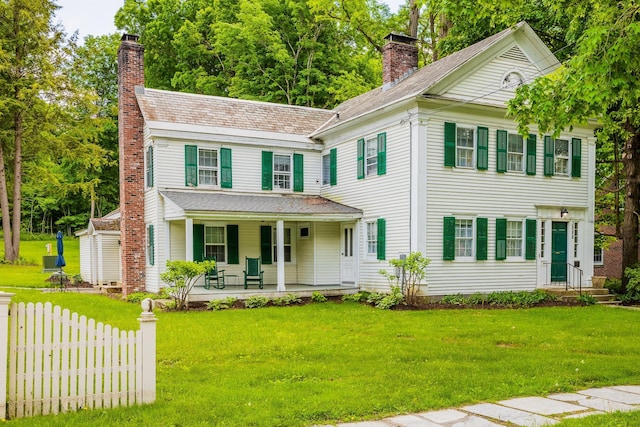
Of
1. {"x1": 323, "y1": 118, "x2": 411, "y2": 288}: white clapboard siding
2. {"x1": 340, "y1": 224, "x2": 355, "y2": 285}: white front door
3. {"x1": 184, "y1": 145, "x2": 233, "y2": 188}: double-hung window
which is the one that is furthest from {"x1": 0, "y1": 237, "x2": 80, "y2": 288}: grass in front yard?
{"x1": 323, "y1": 118, "x2": 411, "y2": 288}: white clapboard siding

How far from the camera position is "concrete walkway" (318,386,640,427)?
206 inches

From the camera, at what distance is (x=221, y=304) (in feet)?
50.0

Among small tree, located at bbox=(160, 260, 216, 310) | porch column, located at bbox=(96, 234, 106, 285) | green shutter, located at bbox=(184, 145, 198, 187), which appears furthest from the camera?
porch column, located at bbox=(96, 234, 106, 285)

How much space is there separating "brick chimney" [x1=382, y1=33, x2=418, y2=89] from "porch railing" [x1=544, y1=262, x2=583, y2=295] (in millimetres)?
7773

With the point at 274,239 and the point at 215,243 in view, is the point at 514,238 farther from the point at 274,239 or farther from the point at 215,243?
the point at 215,243

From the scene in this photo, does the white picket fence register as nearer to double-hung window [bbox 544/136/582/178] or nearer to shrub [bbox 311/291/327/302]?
shrub [bbox 311/291/327/302]

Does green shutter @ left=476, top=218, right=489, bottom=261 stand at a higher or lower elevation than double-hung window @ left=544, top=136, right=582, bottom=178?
lower

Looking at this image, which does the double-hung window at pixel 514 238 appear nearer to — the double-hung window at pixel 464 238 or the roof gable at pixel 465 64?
the double-hung window at pixel 464 238

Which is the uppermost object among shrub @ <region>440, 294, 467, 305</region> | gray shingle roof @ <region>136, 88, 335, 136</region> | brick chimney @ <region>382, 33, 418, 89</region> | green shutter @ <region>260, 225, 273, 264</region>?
brick chimney @ <region>382, 33, 418, 89</region>

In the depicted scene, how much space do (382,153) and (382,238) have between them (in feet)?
8.02

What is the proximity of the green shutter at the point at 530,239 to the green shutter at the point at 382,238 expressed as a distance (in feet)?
14.0

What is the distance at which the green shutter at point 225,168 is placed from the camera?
18328mm

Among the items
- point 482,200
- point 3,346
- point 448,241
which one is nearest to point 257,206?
point 448,241

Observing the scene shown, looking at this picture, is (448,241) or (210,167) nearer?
(448,241)
